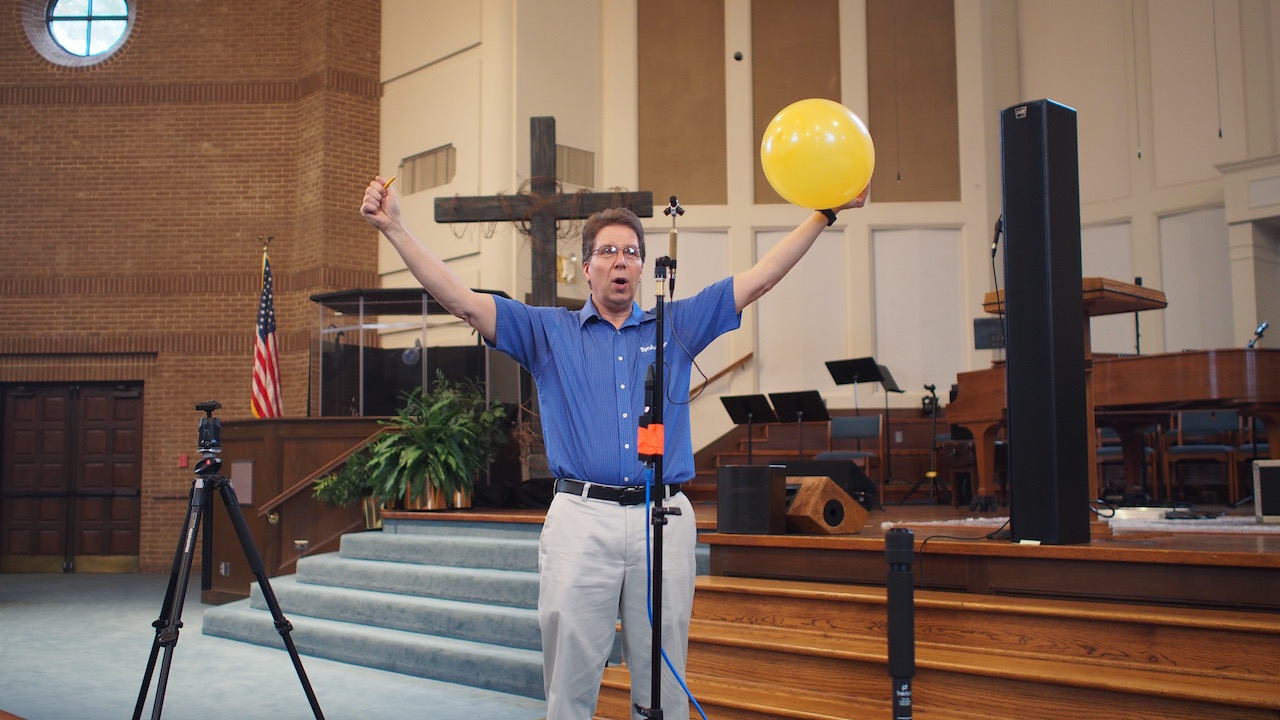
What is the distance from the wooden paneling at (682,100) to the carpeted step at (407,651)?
8.09 metres

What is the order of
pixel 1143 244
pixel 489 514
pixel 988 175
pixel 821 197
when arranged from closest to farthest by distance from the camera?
1. pixel 821 197
2. pixel 489 514
3. pixel 1143 244
4. pixel 988 175

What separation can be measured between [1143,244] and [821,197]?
35.4ft

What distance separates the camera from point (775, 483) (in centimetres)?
538

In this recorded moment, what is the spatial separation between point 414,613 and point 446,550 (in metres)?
0.71

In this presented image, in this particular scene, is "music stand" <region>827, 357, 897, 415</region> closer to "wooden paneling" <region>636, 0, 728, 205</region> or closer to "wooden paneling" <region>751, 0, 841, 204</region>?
"wooden paneling" <region>751, 0, 841, 204</region>

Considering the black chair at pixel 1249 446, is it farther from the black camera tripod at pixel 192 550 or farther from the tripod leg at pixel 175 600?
the tripod leg at pixel 175 600

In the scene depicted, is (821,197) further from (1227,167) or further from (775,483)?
(1227,167)

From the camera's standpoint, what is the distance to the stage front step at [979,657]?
3.54m

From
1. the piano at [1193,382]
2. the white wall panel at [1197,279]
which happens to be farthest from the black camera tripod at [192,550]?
the white wall panel at [1197,279]

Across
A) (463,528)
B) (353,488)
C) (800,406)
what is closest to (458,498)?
(463,528)

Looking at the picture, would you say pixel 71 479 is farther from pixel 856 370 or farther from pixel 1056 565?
pixel 1056 565

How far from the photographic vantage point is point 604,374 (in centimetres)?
289

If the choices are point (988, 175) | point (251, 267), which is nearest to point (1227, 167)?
point (988, 175)

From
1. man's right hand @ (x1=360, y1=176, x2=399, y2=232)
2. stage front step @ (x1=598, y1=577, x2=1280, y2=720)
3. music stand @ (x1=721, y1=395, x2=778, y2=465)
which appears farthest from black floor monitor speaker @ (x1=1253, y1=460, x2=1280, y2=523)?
man's right hand @ (x1=360, y1=176, x2=399, y2=232)
